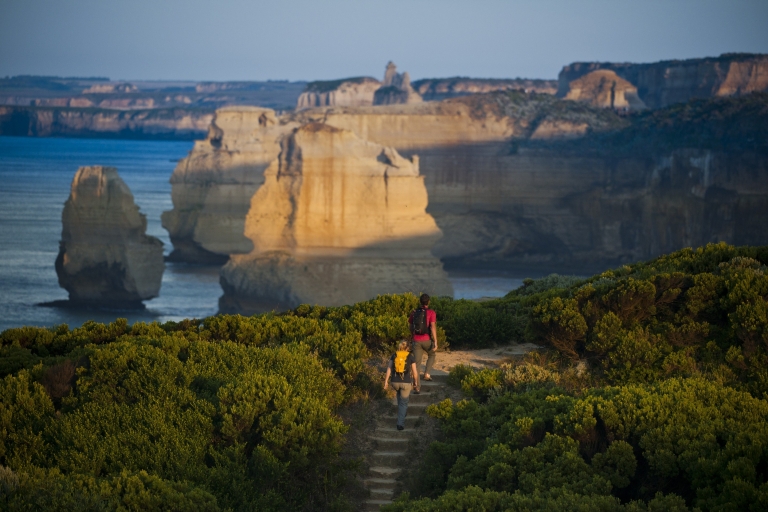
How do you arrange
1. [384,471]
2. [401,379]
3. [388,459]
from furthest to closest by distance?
[401,379] → [388,459] → [384,471]

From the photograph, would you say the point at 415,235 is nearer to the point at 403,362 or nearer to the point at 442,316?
the point at 442,316

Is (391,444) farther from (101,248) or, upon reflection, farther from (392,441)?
(101,248)

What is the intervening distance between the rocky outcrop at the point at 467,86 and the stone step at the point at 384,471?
13419cm

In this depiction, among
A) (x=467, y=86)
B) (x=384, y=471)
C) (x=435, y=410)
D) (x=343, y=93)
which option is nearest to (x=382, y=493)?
(x=384, y=471)

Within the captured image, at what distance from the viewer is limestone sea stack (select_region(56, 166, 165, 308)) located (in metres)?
50.5

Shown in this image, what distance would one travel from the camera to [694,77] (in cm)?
10569

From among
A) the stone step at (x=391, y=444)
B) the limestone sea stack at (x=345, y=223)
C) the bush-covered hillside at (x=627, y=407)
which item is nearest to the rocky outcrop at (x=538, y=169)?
the limestone sea stack at (x=345, y=223)

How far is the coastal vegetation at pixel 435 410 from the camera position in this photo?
10.6m

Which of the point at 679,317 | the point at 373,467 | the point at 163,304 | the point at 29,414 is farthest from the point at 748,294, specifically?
the point at 163,304

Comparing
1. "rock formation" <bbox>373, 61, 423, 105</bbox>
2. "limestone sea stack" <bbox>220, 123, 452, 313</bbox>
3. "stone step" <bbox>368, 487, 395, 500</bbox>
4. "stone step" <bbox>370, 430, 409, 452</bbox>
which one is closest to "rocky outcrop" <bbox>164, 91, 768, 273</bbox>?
"limestone sea stack" <bbox>220, 123, 452, 313</bbox>

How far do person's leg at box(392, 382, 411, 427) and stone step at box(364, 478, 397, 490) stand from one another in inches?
38.8

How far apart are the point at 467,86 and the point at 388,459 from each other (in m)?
140

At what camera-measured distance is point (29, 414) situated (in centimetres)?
1256

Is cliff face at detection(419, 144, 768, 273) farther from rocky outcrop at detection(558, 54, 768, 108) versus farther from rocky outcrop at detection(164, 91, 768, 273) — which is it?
rocky outcrop at detection(558, 54, 768, 108)
